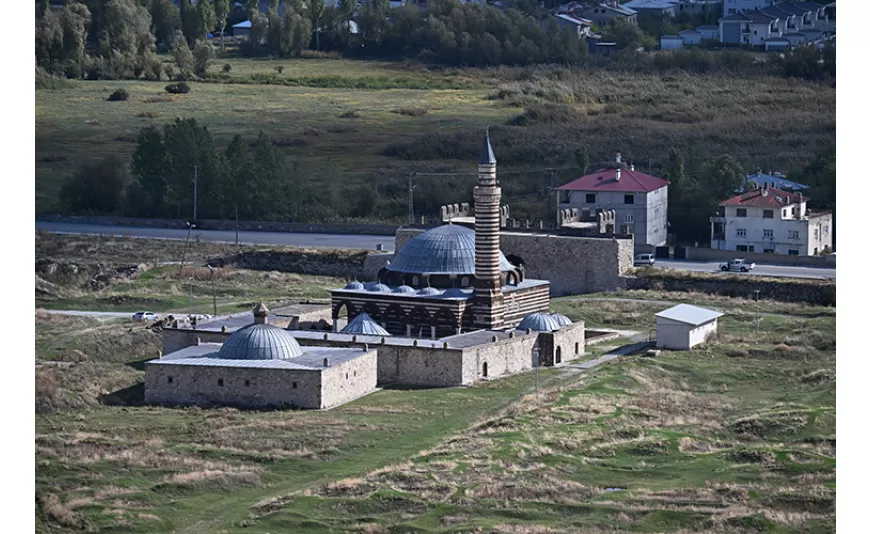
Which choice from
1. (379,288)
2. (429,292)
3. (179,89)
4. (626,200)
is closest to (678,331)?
(429,292)

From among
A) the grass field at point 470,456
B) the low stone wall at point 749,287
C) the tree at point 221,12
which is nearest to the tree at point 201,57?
the tree at point 221,12

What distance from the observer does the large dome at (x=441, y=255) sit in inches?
2808

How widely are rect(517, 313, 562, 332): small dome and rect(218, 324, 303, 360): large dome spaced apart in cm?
944

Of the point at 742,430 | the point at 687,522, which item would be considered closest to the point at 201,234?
the point at 742,430

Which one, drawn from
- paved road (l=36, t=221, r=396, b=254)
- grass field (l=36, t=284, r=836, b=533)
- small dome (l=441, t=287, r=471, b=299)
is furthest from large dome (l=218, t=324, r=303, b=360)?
paved road (l=36, t=221, r=396, b=254)

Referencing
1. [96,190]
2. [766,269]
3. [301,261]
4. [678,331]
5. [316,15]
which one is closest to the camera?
[678,331]

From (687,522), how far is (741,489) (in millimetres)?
3223

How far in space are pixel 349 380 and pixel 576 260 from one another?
26917mm

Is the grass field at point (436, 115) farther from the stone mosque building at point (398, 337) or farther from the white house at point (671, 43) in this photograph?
the stone mosque building at point (398, 337)

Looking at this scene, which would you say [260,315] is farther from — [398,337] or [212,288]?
[212,288]

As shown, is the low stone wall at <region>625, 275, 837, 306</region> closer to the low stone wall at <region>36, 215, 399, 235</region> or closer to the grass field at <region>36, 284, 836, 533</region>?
the grass field at <region>36, 284, 836, 533</region>

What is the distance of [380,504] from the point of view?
4909cm

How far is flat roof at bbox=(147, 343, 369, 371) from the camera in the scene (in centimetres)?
6088

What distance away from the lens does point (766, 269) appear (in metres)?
88.4
